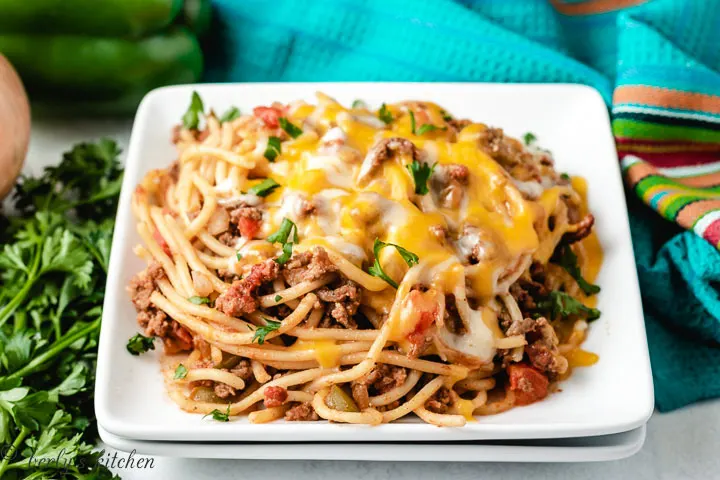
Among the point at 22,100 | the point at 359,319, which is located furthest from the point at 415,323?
the point at 22,100

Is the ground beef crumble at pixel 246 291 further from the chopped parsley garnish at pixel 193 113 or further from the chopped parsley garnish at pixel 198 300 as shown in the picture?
the chopped parsley garnish at pixel 193 113

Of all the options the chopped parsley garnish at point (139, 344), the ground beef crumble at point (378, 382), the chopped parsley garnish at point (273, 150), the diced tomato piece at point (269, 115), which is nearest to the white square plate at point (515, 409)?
the chopped parsley garnish at point (139, 344)

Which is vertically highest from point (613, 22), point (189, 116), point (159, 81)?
point (613, 22)

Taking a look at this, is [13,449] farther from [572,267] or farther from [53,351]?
[572,267]

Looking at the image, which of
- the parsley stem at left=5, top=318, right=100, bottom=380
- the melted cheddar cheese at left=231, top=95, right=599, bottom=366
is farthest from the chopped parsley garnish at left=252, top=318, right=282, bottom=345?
the parsley stem at left=5, top=318, right=100, bottom=380

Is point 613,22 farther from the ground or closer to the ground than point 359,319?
farther from the ground

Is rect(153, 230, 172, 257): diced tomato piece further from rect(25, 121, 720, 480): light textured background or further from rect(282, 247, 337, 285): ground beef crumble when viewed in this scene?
rect(25, 121, 720, 480): light textured background

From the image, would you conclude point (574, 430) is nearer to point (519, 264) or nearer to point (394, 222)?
point (519, 264)
